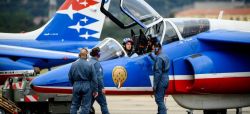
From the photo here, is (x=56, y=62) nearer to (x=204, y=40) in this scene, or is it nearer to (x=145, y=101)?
(x=145, y=101)

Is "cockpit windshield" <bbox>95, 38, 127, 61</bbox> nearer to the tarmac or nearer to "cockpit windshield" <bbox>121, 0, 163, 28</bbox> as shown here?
"cockpit windshield" <bbox>121, 0, 163, 28</bbox>

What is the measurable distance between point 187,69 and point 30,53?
12816 millimetres

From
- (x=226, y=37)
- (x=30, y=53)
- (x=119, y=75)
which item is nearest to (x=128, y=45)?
(x=119, y=75)

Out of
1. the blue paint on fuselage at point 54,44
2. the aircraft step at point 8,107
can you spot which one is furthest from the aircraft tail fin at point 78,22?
the aircraft step at point 8,107

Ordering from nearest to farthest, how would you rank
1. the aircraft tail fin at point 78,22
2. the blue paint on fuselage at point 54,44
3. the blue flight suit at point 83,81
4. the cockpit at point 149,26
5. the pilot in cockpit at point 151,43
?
the blue flight suit at point 83,81, the pilot in cockpit at point 151,43, the cockpit at point 149,26, the blue paint on fuselage at point 54,44, the aircraft tail fin at point 78,22

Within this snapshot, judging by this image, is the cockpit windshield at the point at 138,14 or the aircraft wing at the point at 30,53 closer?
the cockpit windshield at the point at 138,14

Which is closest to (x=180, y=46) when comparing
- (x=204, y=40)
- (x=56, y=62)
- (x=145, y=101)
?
(x=204, y=40)

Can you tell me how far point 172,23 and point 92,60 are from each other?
1.73 meters

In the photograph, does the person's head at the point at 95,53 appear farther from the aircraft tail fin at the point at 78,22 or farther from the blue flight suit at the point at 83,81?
the aircraft tail fin at the point at 78,22

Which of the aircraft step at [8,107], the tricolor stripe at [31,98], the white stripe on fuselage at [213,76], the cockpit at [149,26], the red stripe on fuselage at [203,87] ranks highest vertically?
the cockpit at [149,26]

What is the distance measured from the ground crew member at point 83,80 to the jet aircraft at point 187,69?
0.50 m

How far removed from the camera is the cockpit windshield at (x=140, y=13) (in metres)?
13.6

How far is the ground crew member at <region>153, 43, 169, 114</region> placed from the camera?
42.1 ft

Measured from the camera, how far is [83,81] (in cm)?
1266
